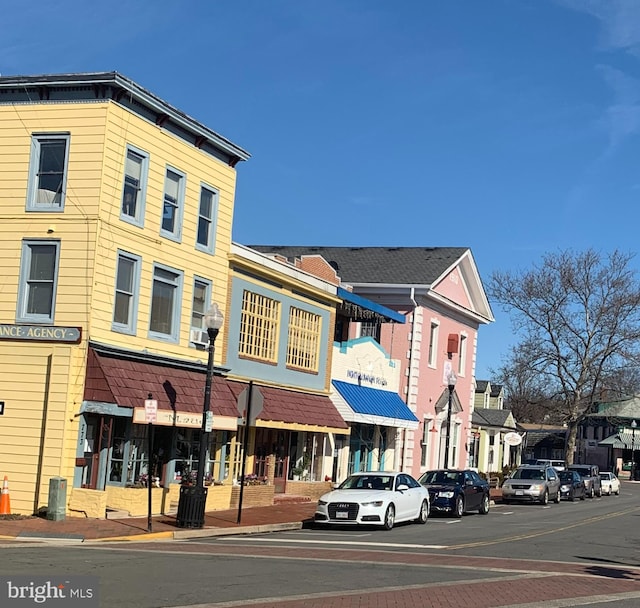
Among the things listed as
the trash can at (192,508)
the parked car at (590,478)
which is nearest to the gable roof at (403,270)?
the parked car at (590,478)

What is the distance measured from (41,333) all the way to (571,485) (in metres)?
30.2

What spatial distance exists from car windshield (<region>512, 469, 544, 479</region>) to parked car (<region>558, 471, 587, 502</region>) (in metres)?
3.58

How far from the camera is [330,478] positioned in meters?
35.4

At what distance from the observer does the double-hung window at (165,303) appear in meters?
25.4

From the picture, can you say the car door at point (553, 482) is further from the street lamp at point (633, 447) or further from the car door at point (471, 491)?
the street lamp at point (633, 447)

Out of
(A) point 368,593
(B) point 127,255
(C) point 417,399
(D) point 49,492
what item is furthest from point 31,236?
(C) point 417,399

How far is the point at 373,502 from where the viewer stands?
23.9m

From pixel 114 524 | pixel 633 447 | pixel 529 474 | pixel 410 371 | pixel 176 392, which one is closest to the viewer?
pixel 114 524

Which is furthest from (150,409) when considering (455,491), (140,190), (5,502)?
(455,491)

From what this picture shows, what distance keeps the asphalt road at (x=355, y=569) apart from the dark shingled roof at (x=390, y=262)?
19841 mm

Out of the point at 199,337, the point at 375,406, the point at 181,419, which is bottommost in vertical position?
the point at 181,419

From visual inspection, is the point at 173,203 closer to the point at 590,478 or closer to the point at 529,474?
the point at 529,474

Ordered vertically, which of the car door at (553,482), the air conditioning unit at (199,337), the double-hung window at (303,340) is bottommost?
the car door at (553,482)

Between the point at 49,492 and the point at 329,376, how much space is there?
14917mm
